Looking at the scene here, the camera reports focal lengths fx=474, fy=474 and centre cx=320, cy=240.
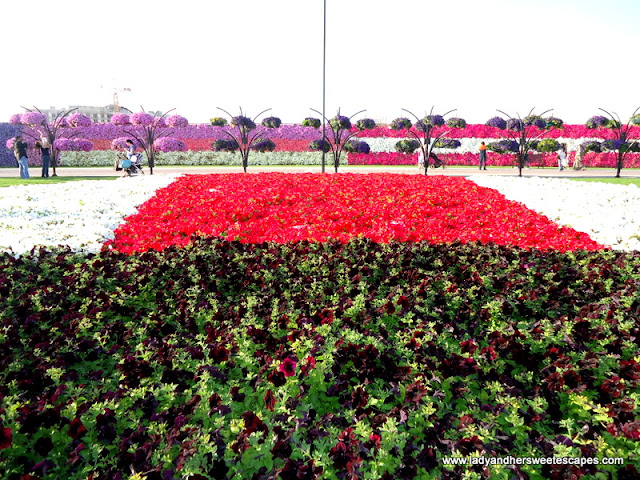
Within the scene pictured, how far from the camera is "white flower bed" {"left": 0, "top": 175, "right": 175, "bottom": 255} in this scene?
799cm

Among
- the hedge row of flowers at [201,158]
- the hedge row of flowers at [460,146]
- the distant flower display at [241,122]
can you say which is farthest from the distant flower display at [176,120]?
the hedge row of flowers at [460,146]

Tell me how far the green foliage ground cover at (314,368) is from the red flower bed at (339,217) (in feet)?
5.19

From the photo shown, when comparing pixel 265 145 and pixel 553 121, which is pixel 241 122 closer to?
pixel 265 145

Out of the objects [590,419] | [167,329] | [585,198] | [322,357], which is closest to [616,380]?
[590,419]

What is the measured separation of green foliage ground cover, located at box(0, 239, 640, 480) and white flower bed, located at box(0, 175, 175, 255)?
5.36 feet

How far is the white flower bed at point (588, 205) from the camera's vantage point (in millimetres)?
8414

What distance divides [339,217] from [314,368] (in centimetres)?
576

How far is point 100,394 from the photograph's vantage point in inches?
140

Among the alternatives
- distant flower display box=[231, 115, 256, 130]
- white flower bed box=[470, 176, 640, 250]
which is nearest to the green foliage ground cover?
white flower bed box=[470, 176, 640, 250]

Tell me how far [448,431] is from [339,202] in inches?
306

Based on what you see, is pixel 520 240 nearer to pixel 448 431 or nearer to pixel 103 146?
pixel 448 431

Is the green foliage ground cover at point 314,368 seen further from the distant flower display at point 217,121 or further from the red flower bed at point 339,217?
the distant flower display at point 217,121

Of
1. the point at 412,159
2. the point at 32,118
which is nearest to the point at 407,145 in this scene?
the point at 412,159

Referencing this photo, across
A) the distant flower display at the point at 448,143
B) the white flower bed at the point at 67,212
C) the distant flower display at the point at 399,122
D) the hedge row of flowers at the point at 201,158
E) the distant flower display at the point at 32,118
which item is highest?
the distant flower display at the point at 399,122
